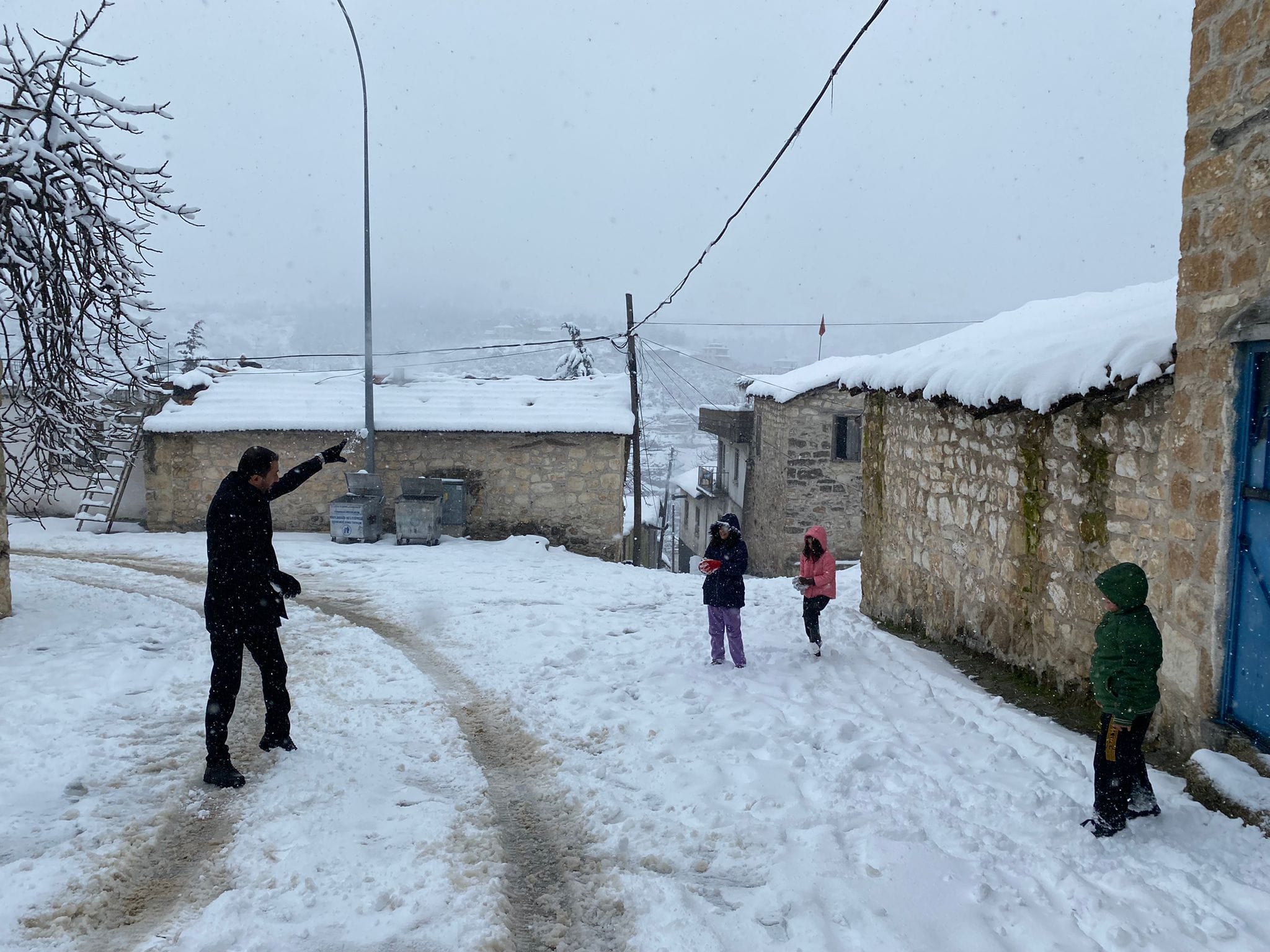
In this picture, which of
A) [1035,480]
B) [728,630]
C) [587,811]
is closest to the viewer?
[587,811]

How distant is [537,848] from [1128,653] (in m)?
2.91

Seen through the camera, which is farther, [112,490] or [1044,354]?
[112,490]

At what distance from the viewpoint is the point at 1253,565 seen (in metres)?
3.73

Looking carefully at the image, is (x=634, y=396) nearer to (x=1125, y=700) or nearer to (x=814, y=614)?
(x=814, y=614)

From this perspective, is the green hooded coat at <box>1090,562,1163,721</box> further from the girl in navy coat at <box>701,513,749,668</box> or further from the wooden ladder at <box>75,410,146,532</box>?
the wooden ladder at <box>75,410,146,532</box>

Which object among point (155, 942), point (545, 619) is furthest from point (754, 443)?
point (155, 942)

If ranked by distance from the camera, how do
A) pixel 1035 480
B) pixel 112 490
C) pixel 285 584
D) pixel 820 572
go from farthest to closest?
pixel 112 490, pixel 820 572, pixel 1035 480, pixel 285 584

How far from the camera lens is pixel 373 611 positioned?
8.50m

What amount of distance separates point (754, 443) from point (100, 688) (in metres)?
18.9

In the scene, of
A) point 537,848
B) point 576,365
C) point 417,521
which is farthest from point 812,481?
point 576,365

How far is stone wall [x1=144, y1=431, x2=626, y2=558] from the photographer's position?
14.6m

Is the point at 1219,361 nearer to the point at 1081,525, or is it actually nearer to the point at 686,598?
the point at 1081,525

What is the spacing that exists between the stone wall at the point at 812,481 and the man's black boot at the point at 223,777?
16.2 meters

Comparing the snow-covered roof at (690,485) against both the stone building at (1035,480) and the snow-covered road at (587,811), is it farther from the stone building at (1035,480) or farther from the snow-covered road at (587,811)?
the snow-covered road at (587,811)
